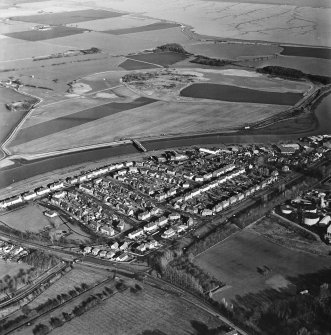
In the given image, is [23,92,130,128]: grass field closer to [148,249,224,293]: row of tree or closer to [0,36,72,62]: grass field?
[0,36,72,62]: grass field

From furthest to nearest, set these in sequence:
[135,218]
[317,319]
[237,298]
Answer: [135,218] → [237,298] → [317,319]

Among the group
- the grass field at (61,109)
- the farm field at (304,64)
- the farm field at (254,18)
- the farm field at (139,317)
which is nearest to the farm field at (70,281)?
the farm field at (139,317)

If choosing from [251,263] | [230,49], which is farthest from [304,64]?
[251,263]

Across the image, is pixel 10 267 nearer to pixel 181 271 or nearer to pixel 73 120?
pixel 181 271

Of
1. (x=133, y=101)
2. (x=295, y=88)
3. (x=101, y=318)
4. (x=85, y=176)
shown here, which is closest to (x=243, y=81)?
(x=295, y=88)

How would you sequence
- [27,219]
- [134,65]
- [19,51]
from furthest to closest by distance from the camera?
[19,51], [134,65], [27,219]

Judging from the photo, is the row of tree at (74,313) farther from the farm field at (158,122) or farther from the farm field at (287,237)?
the farm field at (158,122)

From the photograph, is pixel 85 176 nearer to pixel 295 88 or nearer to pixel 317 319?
pixel 317 319
